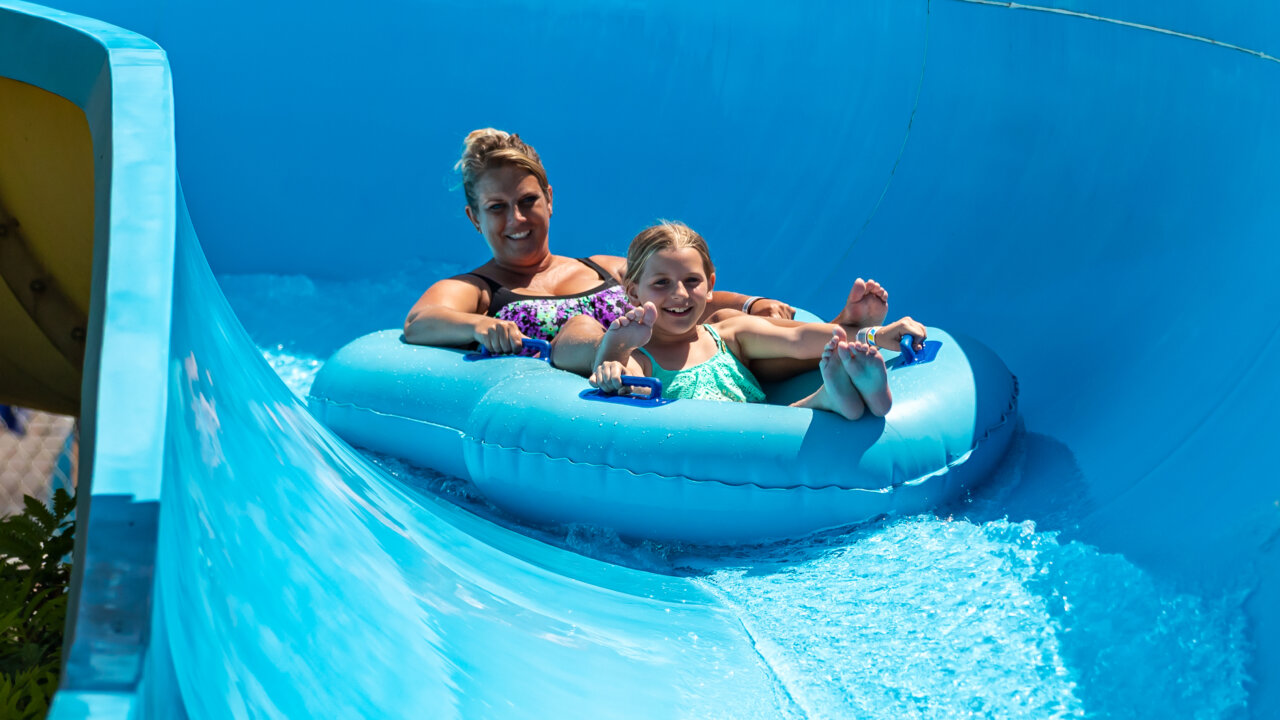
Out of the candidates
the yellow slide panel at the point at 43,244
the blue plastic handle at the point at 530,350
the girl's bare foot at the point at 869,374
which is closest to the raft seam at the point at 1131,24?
the girl's bare foot at the point at 869,374

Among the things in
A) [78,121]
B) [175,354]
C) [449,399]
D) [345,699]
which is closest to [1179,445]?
[449,399]

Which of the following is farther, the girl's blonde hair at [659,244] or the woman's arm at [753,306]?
the woman's arm at [753,306]

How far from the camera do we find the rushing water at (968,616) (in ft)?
6.27

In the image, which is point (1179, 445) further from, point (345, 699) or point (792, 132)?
point (792, 132)

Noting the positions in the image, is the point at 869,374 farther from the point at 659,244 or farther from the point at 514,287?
the point at 514,287

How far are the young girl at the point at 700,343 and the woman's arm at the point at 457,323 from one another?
36cm

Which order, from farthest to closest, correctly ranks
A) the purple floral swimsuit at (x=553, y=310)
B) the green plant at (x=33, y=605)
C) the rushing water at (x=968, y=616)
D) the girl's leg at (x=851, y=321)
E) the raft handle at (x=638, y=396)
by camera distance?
the purple floral swimsuit at (x=553, y=310), the girl's leg at (x=851, y=321), the raft handle at (x=638, y=396), the rushing water at (x=968, y=616), the green plant at (x=33, y=605)

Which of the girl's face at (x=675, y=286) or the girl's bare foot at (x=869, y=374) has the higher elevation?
the girl's face at (x=675, y=286)

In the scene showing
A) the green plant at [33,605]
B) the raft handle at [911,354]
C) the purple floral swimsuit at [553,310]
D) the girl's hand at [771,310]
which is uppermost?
→ the girl's hand at [771,310]

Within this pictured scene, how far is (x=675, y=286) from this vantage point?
8.68 ft

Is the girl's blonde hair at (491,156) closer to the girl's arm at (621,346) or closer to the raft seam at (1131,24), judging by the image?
the girl's arm at (621,346)

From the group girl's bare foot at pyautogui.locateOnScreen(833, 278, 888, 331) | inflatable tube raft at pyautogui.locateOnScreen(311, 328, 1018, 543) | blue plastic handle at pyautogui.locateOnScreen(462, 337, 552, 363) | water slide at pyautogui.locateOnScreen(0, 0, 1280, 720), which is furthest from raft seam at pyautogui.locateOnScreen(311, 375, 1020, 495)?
girl's bare foot at pyautogui.locateOnScreen(833, 278, 888, 331)

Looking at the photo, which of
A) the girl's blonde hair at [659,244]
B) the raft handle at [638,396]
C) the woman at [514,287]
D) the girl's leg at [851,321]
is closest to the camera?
the raft handle at [638,396]

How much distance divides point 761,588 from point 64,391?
1620 mm
